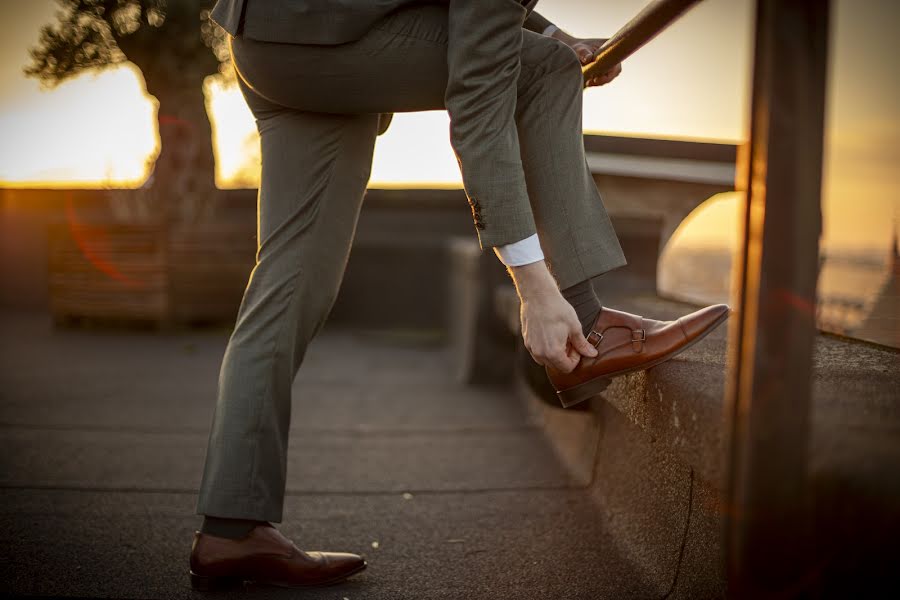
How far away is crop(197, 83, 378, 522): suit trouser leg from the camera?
3.95 ft

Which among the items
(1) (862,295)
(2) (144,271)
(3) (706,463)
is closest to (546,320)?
(3) (706,463)

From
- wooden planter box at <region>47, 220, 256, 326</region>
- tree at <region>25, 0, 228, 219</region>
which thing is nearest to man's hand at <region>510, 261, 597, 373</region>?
wooden planter box at <region>47, 220, 256, 326</region>

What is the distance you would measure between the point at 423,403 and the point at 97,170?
4.88 metres

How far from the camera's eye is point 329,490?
1.87 metres

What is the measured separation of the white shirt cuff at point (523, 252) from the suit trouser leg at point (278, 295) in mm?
376

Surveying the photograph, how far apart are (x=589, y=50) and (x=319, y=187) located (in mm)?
675

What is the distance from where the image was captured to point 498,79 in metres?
1.05

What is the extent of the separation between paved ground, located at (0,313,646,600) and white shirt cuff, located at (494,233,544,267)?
2.06ft

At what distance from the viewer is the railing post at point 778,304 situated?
59cm

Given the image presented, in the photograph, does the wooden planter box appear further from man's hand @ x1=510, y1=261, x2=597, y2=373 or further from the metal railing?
the metal railing

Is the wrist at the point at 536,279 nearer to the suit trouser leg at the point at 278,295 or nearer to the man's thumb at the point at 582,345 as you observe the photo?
the man's thumb at the point at 582,345

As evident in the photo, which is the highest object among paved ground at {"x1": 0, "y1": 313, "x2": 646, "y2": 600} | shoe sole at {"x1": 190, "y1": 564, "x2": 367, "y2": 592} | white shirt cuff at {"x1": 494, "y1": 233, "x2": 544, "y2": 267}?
white shirt cuff at {"x1": 494, "y1": 233, "x2": 544, "y2": 267}

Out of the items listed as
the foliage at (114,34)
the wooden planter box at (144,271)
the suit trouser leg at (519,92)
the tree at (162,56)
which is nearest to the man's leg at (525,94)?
the suit trouser leg at (519,92)

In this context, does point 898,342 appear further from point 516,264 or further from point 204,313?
point 204,313
